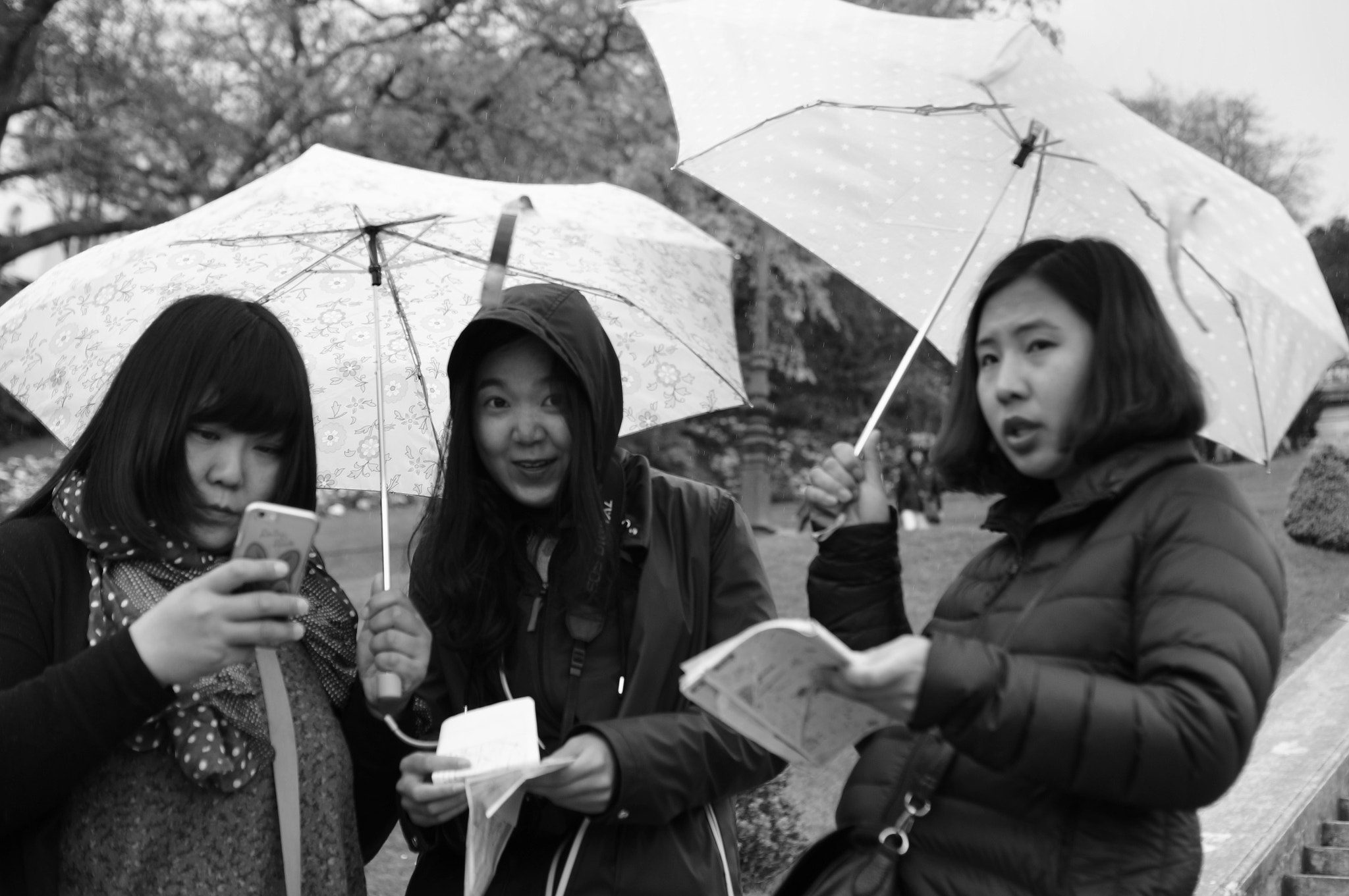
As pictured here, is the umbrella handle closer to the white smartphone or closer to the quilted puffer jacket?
the white smartphone

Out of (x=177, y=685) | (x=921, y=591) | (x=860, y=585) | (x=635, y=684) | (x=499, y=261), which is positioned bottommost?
(x=921, y=591)

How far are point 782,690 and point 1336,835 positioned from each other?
15.9ft

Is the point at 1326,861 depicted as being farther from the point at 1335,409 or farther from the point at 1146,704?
the point at 1335,409

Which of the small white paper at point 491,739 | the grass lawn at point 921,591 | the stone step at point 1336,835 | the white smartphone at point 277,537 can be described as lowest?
the grass lawn at point 921,591

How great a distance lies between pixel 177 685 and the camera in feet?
6.98

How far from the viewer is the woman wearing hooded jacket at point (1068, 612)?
167 cm

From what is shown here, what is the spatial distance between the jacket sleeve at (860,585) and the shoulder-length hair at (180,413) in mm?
955

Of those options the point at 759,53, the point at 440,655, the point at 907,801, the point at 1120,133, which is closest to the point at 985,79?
the point at 1120,133

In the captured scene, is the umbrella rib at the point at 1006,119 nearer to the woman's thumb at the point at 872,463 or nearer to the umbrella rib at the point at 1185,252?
the umbrella rib at the point at 1185,252

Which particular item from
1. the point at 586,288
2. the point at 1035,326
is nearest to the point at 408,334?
the point at 586,288

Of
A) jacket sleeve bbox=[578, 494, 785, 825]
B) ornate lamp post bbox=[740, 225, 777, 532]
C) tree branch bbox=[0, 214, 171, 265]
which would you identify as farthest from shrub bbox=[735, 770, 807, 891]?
ornate lamp post bbox=[740, 225, 777, 532]

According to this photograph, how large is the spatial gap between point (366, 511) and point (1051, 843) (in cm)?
2169

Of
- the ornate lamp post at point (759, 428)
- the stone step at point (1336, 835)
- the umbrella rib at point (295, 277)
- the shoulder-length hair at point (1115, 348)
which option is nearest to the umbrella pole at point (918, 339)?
the shoulder-length hair at point (1115, 348)

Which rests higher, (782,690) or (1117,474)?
(1117,474)
